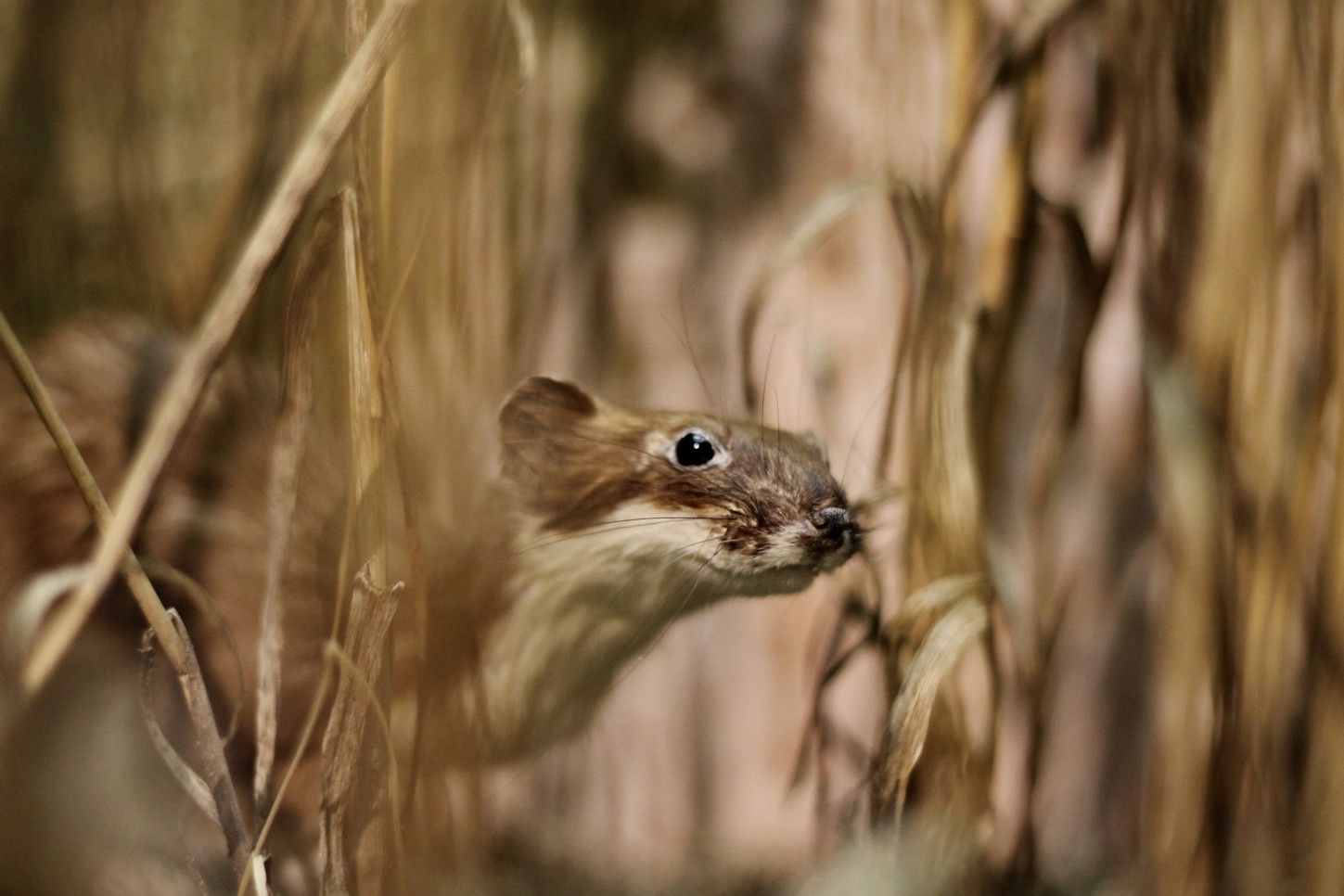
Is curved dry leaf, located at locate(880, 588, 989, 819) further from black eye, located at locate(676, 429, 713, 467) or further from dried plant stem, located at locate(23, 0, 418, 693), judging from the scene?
dried plant stem, located at locate(23, 0, 418, 693)

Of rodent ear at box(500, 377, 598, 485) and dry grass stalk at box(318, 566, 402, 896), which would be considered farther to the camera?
rodent ear at box(500, 377, 598, 485)

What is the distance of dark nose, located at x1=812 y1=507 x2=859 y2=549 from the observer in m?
0.83

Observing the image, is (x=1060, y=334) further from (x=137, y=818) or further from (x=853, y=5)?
(x=137, y=818)

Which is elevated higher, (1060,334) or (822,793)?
(1060,334)

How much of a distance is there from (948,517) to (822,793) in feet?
1.35

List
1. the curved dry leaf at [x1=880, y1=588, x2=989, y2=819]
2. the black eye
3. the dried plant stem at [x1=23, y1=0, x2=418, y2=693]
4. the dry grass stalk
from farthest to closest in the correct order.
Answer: the black eye → the curved dry leaf at [x1=880, y1=588, x2=989, y2=819] → the dry grass stalk → the dried plant stem at [x1=23, y1=0, x2=418, y2=693]

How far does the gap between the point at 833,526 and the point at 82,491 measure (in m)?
0.54

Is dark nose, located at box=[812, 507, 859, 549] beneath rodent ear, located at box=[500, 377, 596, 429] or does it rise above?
beneath

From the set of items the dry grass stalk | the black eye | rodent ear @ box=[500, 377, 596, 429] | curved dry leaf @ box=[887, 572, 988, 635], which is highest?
rodent ear @ box=[500, 377, 596, 429]

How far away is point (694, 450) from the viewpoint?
2.93ft

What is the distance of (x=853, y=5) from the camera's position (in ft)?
3.57

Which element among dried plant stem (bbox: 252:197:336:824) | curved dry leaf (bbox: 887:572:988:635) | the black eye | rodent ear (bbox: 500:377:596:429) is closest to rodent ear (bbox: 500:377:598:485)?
rodent ear (bbox: 500:377:596:429)

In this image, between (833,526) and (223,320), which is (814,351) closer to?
(833,526)

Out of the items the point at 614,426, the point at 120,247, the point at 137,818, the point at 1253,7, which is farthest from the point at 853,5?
the point at 137,818
